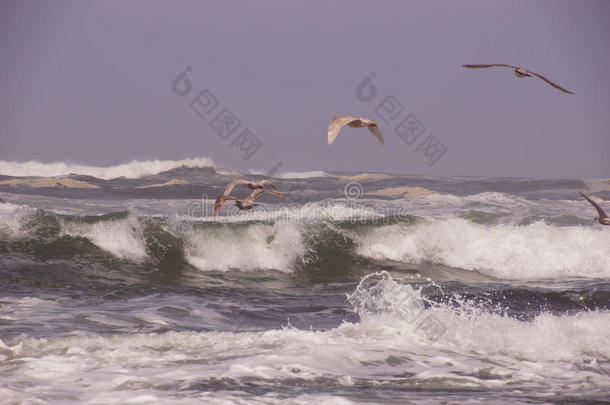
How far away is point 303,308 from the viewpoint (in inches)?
321

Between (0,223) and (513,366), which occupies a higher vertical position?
(0,223)

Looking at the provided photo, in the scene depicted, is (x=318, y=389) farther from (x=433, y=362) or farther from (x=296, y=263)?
(x=296, y=263)

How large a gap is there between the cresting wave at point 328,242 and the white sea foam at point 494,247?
20 mm

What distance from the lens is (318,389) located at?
14.5 feet

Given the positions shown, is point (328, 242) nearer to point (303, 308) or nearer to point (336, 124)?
point (303, 308)

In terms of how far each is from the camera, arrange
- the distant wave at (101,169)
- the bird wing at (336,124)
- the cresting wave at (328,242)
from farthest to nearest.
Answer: the distant wave at (101,169), the cresting wave at (328,242), the bird wing at (336,124)

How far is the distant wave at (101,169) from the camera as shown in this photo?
116 ft

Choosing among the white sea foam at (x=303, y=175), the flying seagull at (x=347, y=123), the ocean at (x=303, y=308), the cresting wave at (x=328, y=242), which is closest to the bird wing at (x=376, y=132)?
the flying seagull at (x=347, y=123)

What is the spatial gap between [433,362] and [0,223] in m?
9.80

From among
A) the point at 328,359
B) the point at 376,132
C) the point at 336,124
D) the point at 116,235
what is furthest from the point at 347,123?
the point at 116,235

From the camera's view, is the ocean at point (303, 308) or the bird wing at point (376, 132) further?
the bird wing at point (376, 132)

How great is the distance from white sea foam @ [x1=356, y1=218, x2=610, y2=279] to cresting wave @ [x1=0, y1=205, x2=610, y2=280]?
0.8 inches

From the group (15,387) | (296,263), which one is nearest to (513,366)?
(15,387)

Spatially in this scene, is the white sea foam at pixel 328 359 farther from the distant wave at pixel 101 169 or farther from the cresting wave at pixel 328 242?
the distant wave at pixel 101 169
